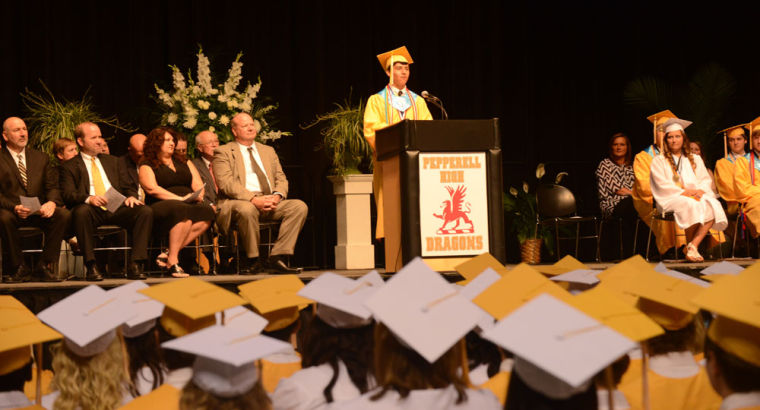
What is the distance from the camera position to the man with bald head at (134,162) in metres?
5.60

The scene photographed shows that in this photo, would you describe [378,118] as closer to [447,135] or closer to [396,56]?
[396,56]

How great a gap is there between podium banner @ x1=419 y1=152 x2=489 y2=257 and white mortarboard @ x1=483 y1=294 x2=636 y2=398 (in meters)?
3.26

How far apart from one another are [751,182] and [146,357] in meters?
6.70

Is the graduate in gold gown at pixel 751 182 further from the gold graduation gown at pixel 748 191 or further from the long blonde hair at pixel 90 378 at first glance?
the long blonde hair at pixel 90 378

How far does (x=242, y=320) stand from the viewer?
1522 millimetres

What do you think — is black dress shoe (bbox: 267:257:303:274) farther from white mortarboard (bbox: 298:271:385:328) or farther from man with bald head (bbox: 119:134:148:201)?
white mortarboard (bbox: 298:271:385:328)

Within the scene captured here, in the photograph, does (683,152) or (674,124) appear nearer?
(674,124)

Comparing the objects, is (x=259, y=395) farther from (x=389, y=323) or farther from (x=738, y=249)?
(x=738, y=249)

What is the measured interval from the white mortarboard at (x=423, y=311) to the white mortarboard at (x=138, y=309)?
1.81 ft

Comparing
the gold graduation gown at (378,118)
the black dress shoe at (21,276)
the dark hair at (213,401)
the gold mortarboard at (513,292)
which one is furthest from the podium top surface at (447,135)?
the dark hair at (213,401)

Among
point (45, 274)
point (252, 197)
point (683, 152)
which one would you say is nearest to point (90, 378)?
point (45, 274)

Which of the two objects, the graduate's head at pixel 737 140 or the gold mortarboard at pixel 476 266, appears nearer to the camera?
the gold mortarboard at pixel 476 266

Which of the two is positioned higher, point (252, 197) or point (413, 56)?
point (413, 56)

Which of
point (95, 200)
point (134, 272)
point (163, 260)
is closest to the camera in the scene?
point (134, 272)
